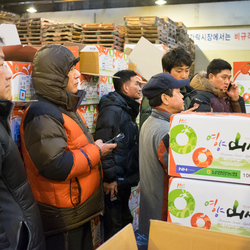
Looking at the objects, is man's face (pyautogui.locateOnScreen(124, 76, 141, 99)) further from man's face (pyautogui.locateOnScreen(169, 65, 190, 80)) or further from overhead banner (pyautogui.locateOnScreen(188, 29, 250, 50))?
overhead banner (pyautogui.locateOnScreen(188, 29, 250, 50))

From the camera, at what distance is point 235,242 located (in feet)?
4.29

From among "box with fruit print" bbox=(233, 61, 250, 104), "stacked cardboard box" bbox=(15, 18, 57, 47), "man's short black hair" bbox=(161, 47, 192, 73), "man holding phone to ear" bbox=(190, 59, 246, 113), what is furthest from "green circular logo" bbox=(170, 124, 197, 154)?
"stacked cardboard box" bbox=(15, 18, 57, 47)

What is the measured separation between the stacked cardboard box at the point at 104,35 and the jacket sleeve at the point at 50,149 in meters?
5.17

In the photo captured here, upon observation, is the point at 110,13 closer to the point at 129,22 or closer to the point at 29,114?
the point at 129,22

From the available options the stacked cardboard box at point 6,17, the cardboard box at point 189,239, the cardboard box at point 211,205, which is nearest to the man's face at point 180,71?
the cardboard box at point 211,205


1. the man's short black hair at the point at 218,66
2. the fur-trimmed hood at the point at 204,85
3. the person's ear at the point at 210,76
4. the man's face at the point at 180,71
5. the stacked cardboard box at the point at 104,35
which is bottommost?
the fur-trimmed hood at the point at 204,85

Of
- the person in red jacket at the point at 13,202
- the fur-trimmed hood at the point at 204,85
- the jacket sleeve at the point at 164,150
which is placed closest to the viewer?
the person in red jacket at the point at 13,202

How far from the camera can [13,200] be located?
1.66 meters

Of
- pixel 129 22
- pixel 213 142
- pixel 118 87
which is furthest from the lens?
pixel 129 22

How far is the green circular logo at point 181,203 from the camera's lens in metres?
1.57

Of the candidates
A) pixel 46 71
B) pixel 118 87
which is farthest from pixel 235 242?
pixel 118 87

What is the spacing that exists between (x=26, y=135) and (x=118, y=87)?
162 centimetres

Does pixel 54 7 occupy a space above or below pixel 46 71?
A: above

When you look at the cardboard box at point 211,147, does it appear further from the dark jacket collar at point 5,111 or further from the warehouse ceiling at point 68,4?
the warehouse ceiling at point 68,4
